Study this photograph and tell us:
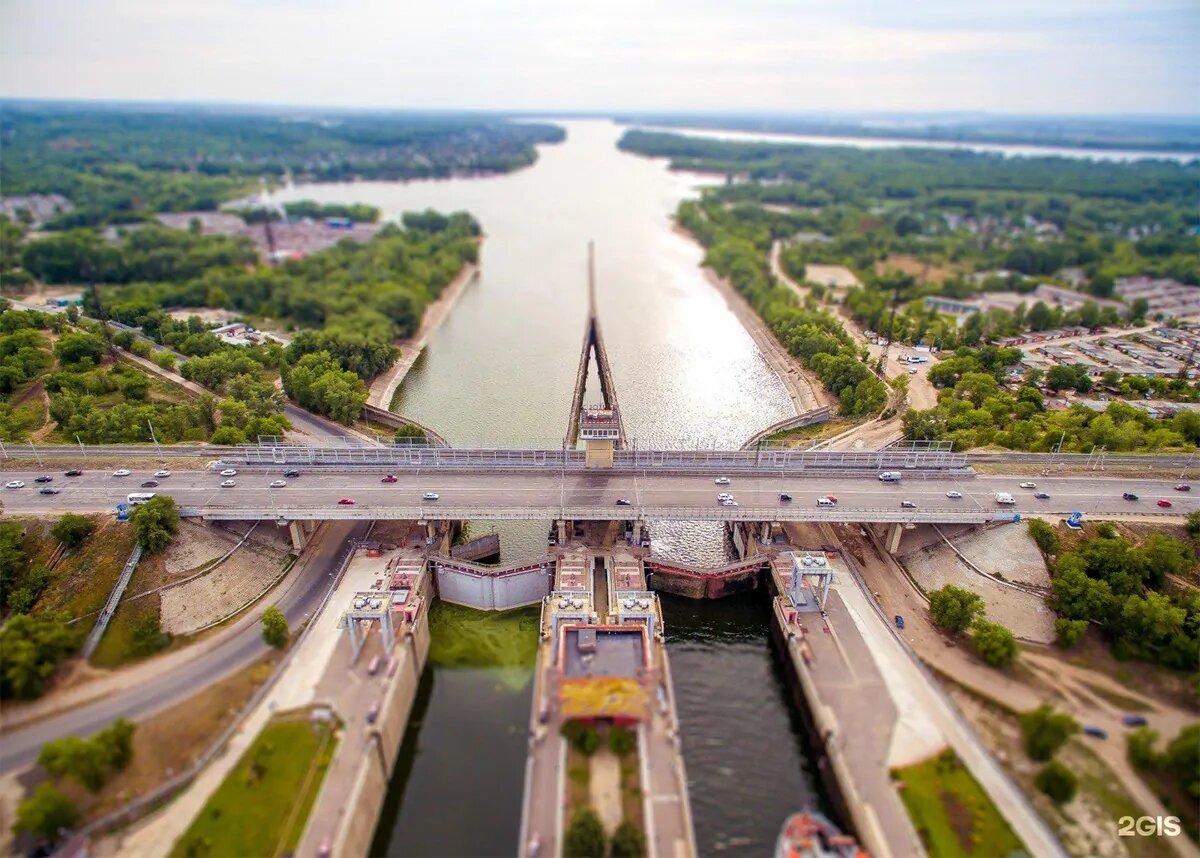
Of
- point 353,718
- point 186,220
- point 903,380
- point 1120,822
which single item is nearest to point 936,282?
point 903,380

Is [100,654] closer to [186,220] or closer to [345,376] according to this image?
[345,376]

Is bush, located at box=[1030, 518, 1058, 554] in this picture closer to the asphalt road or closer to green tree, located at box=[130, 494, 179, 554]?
the asphalt road

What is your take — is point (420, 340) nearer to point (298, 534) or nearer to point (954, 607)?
point (298, 534)

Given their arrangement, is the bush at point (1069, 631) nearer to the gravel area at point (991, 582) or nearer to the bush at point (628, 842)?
the gravel area at point (991, 582)

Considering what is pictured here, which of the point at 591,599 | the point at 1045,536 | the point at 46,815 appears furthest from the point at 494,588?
the point at 1045,536

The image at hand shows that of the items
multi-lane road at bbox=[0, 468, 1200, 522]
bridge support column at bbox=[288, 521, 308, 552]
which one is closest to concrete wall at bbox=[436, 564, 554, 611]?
multi-lane road at bbox=[0, 468, 1200, 522]

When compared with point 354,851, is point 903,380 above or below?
above
